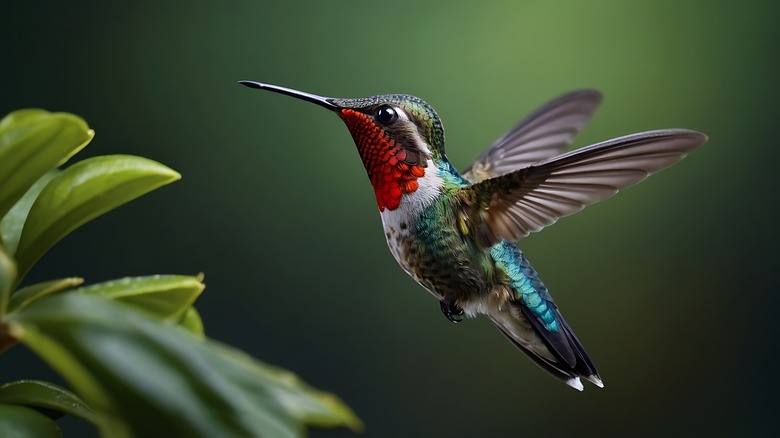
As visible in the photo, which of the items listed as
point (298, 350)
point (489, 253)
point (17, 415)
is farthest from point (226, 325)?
point (17, 415)

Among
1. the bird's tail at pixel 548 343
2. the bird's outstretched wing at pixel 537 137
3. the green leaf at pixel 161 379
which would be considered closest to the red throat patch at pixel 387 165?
the bird's tail at pixel 548 343

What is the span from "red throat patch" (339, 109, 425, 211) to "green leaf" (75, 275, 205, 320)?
1.96ft

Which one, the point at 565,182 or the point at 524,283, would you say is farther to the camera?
the point at 524,283

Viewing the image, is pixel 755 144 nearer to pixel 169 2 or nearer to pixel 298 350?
pixel 298 350

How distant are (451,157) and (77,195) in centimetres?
216

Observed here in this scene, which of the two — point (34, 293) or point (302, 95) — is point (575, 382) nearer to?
point (302, 95)

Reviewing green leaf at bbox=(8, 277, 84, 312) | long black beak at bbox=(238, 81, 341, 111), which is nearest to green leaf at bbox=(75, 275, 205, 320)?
green leaf at bbox=(8, 277, 84, 312)

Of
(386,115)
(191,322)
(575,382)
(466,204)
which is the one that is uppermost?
(386,115)

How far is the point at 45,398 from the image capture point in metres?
0.70

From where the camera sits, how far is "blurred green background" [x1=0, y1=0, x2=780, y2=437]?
2943 mm

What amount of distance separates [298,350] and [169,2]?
4.25ft

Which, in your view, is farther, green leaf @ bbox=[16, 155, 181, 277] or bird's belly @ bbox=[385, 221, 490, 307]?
bird's belly @ bbox=[385, 221, 490, 307]

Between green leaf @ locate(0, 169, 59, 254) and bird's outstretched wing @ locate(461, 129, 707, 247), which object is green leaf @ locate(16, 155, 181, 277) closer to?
green leaf @ locate(0, 169, 59, 254)

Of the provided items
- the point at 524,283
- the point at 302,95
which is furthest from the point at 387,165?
the point at 524,283
